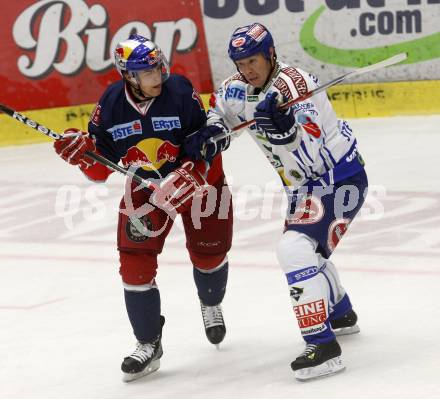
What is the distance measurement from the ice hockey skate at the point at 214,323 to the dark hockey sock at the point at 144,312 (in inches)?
12.6

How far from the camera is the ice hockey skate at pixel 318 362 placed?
14.7 ft

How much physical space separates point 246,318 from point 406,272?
102 centimetres

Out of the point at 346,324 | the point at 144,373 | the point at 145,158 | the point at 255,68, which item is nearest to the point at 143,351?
the point at 144,373

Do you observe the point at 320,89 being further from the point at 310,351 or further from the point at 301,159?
the point at 310,351

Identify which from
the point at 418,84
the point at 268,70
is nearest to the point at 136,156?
the point at 268,70

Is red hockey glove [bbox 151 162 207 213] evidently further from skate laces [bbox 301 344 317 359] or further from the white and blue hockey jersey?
skate laces [bbox 301 344 317 359]

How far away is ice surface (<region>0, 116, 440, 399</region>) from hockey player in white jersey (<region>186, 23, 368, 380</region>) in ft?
0.83

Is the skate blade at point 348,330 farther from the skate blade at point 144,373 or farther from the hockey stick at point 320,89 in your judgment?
the hockey stick at point 320,89

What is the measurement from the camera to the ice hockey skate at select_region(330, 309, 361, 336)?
16.8 feet

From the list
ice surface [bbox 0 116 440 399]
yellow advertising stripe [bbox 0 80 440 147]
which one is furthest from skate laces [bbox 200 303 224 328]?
yellow advertising stripe [bbox 0 80 440 147]

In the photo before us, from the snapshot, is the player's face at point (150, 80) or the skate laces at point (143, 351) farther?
the skate laces at point (143, 351)

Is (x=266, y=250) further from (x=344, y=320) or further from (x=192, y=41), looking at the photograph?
(x=192, y=41)

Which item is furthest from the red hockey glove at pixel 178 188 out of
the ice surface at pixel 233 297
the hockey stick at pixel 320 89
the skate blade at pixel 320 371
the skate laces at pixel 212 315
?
the skate blade at pixel 320 371

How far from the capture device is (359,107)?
10.6 meters
